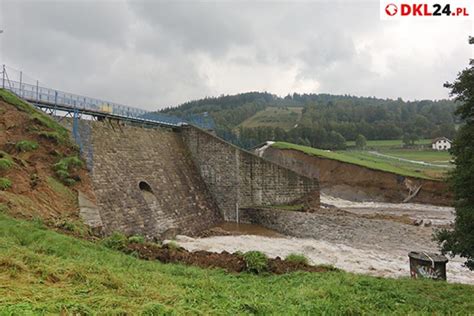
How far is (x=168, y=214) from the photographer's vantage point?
19.9 metres

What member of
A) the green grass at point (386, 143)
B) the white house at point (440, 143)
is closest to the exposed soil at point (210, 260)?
the green grass at point (386, 143)

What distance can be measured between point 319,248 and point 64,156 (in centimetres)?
1340

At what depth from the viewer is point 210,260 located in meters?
9.92

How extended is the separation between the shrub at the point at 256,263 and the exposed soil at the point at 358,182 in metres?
29.0

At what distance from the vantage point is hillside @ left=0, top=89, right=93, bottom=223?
11.4 m

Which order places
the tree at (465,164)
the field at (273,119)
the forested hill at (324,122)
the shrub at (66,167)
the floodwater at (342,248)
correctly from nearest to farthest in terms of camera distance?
1. the tree at (465,164)
2. the floodwater at (342,248)
3. the shrub at (66,167)
4. the forested hill at (324,122)
5. the field at (273,119)

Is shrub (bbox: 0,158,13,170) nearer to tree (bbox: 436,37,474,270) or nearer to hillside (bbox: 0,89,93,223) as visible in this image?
hillside (bbox: 0,89,93,223)

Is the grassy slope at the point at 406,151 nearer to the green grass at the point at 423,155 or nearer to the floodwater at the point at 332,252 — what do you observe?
the green grass at the point at 423,155

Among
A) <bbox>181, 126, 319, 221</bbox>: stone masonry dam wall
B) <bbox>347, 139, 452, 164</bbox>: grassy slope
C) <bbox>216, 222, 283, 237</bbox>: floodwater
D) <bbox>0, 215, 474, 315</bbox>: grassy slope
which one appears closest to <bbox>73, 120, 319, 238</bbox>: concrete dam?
<bbox>181, 126, 319, 221</bbox>: stone masonry dam wall

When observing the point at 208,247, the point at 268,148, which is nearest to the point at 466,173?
the point at 208,247

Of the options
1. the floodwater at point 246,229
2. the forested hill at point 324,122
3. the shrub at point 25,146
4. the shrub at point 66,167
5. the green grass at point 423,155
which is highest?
the forested hill at point 324,122

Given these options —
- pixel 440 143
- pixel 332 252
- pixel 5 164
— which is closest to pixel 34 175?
pixel 5 164

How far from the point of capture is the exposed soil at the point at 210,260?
9414 mm

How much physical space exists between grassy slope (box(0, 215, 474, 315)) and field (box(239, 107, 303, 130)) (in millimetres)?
94722
